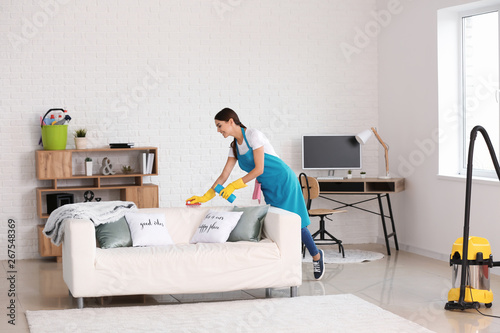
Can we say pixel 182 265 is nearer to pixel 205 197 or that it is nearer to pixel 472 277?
pixel 205 197

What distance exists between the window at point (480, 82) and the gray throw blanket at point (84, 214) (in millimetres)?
3262

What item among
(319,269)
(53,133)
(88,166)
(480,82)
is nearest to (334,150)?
(480,82)

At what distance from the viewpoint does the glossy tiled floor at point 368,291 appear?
14.7ft

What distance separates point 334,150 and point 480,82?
1.76m

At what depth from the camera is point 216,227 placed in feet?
17.2

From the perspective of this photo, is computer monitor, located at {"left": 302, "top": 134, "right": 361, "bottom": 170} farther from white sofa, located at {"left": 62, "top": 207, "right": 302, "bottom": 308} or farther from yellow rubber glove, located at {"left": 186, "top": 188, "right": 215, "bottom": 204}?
white sofa, located at {"left": 62, "top": 207, "right": 302, "bottom": 308}

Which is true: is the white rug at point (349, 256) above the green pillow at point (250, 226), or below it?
below

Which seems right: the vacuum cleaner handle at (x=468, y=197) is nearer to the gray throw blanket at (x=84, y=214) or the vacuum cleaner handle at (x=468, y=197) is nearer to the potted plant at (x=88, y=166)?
the gray throw blanket at (x=84, y=214)

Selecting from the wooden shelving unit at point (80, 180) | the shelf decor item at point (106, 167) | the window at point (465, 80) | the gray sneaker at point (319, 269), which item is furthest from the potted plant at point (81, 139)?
the window at point (465, 80)

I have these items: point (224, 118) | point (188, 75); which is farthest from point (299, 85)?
point (224, 118)

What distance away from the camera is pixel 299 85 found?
7.70 m

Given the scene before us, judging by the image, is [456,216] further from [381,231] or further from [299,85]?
[299,85]

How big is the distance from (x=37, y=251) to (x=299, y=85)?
3329 mm

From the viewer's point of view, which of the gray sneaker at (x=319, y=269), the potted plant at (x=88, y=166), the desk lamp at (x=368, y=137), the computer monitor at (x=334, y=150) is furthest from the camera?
the computer monitor at (x=334, y=150)
